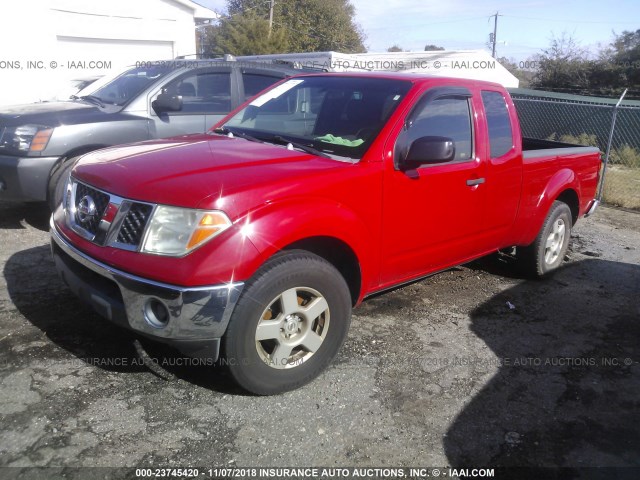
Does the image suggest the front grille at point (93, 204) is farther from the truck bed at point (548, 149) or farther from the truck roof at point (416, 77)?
the truck bed at point (548, 149)

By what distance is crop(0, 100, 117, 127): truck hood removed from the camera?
5.70 meters

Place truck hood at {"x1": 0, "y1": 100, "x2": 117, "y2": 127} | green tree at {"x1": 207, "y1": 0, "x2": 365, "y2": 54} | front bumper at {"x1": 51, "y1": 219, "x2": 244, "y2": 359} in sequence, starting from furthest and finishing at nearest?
1. green tree at {"x1": 207, "y1": 0, "x2": 365, "y2": 54}
2. truck hood at {"x1": 0, "y1": 100, "x2": 117, "y2": 127}
3. front bumper at {"x1": 51, "y1": 219, "x2": 244, "y2": 359}

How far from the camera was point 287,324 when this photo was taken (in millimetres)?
3195

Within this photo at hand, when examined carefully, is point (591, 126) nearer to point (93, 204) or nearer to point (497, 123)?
point (497, 123)

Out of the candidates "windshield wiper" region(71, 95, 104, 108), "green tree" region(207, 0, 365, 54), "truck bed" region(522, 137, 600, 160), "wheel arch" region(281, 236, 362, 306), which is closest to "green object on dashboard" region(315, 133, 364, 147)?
"wheel arch" region(281, 236, 362, 306)

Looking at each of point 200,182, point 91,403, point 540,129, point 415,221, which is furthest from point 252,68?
point 540,129

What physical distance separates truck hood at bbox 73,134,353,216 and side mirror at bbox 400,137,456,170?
0.45 metres

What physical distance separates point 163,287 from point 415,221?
5.88ft

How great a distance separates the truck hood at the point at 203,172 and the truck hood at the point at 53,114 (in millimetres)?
2366

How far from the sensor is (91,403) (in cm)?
308

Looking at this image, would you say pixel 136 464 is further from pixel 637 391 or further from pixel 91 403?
pixel 637 391

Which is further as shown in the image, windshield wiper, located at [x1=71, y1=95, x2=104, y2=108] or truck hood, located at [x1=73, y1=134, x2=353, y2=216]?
windshield wiper, located at [x1=71, y1=95, x2=104, y2=108]

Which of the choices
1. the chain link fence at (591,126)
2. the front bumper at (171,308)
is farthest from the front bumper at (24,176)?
the chain link fence at (591,126)

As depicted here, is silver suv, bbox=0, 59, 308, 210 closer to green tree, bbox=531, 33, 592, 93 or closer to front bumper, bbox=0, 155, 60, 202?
front bumper, bbox=0, 155, 60, 202
